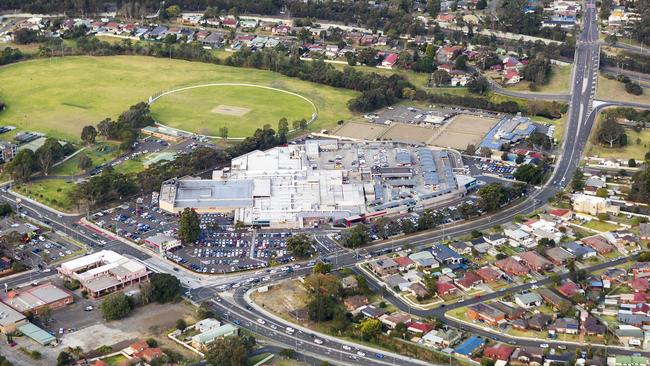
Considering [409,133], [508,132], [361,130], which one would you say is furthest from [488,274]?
[361,130]

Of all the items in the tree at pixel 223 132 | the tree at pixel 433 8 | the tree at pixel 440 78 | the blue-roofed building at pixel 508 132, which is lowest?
the tree at pixel 223 132

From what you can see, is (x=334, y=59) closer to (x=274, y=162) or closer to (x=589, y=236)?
(x=274, y=162)

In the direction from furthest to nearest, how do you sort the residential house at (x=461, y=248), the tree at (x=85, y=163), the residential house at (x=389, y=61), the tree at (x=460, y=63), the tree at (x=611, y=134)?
the residential house at (x=389, y=61) < the tree at (x=460, y=63) < the tree at (x=611, y=134) < the tree at (x=85, y=163) < the residential house at (x=461, y=248)

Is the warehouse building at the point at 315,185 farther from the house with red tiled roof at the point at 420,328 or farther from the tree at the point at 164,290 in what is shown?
the house with red tiled roof at the point at 420,328

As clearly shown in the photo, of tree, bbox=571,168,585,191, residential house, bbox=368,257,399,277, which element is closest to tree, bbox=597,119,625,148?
tree, bbox=571,168,585,191

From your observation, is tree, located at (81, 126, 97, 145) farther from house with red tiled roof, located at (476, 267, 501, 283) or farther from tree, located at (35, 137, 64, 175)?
house with red tiled roof, located at (476, 267, 501, 283)

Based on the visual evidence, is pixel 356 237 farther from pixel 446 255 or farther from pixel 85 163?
pixel 85 163

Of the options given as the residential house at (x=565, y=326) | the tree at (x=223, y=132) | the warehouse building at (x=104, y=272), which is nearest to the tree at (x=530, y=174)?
the residential house at (x=565, y=326)

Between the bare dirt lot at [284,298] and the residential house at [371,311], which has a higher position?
the residential house at [371,311]
